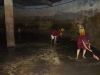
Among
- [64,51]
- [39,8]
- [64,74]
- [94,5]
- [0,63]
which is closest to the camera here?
[64,74]

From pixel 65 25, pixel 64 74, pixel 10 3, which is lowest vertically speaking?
pixel 64 74

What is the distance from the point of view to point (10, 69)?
809 cm

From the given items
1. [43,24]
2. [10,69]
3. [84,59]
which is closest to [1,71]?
[10,69]

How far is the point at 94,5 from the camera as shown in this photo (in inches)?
592

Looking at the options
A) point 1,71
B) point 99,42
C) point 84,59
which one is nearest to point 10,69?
point 1,71

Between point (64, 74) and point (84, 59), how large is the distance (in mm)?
2550

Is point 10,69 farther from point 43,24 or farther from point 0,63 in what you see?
point 43,24

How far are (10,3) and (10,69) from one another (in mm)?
5688

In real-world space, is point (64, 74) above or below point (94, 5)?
below

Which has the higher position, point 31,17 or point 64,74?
point 31,17

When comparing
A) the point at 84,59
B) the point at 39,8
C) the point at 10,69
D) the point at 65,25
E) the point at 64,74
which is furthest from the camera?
the point at 39,8

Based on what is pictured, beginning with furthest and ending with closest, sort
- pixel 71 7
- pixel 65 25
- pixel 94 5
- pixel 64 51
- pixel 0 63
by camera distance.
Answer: pixel 65 25
pixel 71 7
pixel 94 5
pixel 64 51
pixel 0 63

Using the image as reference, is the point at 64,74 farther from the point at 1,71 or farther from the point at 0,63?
the point at 0,63

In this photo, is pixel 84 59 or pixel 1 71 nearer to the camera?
pixel 1 71
